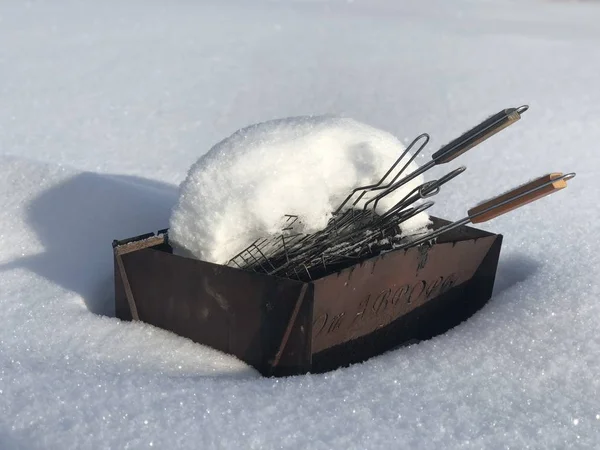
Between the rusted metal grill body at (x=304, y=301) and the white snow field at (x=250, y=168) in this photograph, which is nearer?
the white snow field at (x=250, y=168)

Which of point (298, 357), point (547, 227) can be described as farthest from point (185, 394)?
point (547, 227)

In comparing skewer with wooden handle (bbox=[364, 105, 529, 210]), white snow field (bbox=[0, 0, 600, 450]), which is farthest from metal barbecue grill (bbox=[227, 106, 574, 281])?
white snow field (bbox=[0, 0, 600, 450])

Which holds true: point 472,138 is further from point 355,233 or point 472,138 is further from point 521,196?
point 355,233

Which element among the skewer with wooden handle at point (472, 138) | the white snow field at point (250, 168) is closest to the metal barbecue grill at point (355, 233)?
the skewer with wooden handle at point (472, 138)

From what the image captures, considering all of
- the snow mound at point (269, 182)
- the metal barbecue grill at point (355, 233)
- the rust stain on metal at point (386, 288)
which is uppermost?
the snow mound at point (269, 182)

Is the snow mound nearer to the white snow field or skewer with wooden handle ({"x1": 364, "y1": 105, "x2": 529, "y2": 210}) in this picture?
skewer with wooden handle ({"x1": 364, "y1": 105, "x2": 529, "y2": 210})

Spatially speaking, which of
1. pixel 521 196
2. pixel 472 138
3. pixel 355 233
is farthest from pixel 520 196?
pixel 355 233

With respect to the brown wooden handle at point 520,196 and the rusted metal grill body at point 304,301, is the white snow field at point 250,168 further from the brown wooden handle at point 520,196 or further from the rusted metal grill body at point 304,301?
the brown wooden handle at point 520,196
